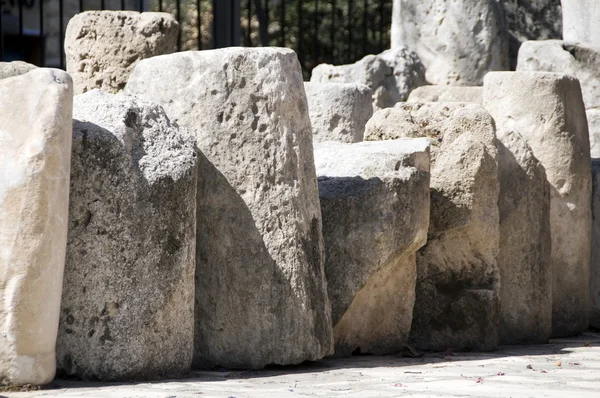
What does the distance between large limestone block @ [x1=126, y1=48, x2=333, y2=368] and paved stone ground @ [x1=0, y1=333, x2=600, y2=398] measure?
140 millimetres

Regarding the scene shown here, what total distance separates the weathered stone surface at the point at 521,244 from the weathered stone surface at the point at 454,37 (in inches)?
95.0

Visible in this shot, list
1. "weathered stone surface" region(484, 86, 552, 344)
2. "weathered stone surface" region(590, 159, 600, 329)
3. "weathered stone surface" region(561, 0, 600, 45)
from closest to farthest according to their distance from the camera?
"weathered stone surface" region(484, 86, 552, 344) < "weathered stone surface" region(590, 159, 600, 329) < "weathered stone surface" region(561, 0, 600, 45)

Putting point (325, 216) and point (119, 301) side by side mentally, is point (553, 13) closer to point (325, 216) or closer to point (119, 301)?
point (325, 216)

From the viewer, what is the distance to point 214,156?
160 inches

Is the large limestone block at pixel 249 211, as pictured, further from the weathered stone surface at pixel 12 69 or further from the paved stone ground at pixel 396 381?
the weathered stone surface at pixel 12 69

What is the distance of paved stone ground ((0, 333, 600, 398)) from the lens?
3.45 meters

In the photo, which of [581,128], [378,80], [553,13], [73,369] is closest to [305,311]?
[73,369]

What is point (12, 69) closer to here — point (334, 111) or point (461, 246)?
point (461, 246)

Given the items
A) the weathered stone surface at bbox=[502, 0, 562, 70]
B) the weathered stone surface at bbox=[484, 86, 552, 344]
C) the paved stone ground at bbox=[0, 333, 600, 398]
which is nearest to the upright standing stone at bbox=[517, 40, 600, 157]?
the weathered stone surface at bbox=[502, 0, 562, 70]

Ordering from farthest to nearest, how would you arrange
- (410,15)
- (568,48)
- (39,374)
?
1. (410,15)
2. (568,48)
3. (39,374)

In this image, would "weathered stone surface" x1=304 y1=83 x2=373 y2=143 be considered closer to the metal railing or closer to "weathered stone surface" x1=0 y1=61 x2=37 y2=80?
the metal railing

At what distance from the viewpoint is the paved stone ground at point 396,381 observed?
3451mm

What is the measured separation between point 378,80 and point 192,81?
3.39 meters

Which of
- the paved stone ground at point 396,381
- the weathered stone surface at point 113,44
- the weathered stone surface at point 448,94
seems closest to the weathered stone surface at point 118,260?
the paved stone ground at point 396,381
